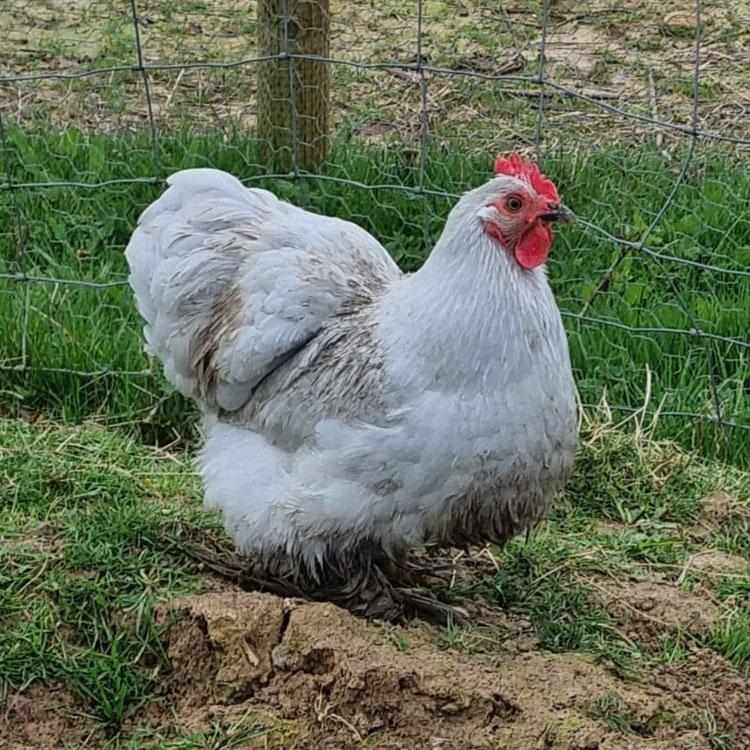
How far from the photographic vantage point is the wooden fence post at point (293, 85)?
206 inches

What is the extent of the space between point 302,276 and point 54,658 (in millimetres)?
1171

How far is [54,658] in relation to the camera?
10.8 ft

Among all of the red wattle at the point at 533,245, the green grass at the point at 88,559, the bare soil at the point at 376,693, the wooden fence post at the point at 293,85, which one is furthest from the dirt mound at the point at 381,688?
the wooden fence post at the point at 293,85

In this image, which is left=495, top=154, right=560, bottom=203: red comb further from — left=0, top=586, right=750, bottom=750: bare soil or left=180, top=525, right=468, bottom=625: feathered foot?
left=0, top=586, right=750, bottom=750: bare soil

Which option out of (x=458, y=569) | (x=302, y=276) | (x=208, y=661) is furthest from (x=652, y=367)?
(x=208, y=661)

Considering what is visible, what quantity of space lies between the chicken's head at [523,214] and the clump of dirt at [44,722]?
1.55m

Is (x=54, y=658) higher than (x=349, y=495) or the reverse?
the reverse

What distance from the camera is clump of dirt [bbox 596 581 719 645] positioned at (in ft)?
11.7

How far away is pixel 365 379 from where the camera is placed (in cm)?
334

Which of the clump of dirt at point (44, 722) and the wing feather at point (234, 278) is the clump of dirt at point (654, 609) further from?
the clump of dirt at point (44, 722)

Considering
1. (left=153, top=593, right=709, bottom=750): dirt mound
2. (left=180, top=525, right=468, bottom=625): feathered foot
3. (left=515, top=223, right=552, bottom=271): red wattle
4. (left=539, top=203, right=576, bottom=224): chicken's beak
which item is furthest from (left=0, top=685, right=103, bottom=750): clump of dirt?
(left=539, top=203, right=576, bottom=224): chicken's beak

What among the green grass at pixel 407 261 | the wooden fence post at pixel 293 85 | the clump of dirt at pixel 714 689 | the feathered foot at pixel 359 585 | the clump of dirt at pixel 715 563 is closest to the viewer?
the clump of dirt at pixel 714 689

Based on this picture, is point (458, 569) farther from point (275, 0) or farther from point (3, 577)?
point (275, 0)

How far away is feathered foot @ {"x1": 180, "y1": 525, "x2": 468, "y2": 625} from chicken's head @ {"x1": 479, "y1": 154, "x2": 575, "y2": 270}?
2.94 feet
